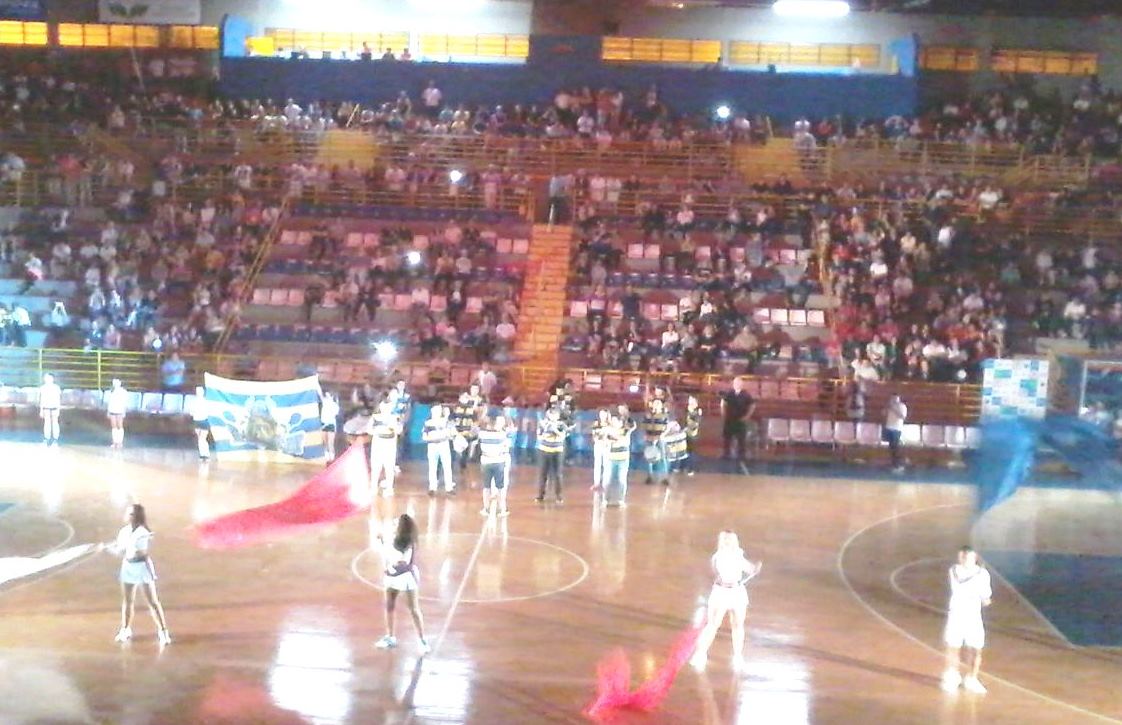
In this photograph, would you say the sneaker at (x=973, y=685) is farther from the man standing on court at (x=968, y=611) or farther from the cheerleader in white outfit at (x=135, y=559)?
the cheerleader in white outfit at (x=135, y=559)

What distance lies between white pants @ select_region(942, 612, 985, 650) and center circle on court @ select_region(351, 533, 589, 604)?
5179 millimetres

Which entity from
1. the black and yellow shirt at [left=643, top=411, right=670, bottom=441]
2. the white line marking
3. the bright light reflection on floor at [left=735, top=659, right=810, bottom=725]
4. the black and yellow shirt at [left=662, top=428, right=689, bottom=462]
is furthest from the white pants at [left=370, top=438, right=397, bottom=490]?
the bright light reflection on floor at [left=735, top=659, right=810, bottom=725]

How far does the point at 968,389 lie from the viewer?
91.5ft

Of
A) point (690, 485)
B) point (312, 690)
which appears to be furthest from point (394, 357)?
point (312, 690)

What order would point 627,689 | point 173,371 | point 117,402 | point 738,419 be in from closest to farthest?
point 627,689, point 117,402, point 738,419, point 173,371

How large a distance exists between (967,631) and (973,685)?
1.99 ft

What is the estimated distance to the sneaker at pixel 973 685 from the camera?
13.3 meters

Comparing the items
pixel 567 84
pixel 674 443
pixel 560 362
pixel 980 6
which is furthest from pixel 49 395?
pixel 980 6

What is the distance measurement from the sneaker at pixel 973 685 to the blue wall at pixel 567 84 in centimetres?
2868

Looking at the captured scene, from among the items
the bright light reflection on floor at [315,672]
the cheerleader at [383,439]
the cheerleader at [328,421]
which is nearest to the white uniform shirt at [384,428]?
the cheerleader at [383,439]

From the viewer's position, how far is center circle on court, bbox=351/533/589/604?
16172 millimetres

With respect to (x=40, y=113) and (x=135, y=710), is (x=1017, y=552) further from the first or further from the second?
(x=40, y=113)

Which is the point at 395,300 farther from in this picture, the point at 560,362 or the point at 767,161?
the point at 767,161

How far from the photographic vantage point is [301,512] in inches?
666
